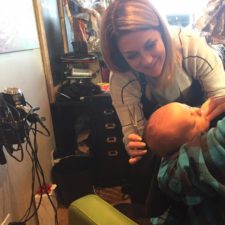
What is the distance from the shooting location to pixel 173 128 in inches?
34.7

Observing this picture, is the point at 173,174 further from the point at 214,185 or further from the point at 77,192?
the point at 77,192

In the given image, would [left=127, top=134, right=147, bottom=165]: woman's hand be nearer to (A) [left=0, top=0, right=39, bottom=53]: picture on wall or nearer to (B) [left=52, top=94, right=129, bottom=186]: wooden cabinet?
(A) [left=0, top=0, right=39, bottom=53]: picture on wall

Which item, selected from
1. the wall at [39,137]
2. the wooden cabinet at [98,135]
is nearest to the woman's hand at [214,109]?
the wall at [39,137]

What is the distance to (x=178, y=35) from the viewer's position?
127 cm

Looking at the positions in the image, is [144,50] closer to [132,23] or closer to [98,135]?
[132,23]

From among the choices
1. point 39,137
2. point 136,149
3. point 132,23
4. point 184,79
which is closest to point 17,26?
point 39,137

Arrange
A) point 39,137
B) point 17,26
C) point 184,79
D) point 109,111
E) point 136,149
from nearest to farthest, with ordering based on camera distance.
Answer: point 136,149, point 184,79, point 17,26, point 39,137, point 109,111

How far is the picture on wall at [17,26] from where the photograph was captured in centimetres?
152

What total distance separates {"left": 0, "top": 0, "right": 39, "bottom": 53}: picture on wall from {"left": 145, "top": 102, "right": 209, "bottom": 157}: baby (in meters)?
0.92

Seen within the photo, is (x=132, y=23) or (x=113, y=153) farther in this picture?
(x=113, y=153)

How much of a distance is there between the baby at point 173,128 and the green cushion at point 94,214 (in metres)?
0.22

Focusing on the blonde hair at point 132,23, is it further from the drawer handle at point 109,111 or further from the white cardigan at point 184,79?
the drawer handle at point 109,111

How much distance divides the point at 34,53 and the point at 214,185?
167cm

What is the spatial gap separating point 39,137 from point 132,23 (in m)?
1.18
